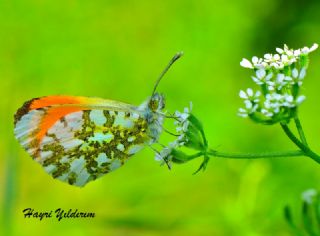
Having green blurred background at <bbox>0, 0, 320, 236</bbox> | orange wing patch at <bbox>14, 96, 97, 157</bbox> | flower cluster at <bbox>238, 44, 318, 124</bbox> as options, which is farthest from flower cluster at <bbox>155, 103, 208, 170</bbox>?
green blurred background at <bbox>0, 0, 320, 236</bbox>

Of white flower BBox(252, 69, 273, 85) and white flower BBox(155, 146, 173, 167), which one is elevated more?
white flower BBox(252, 69, 273, 85)

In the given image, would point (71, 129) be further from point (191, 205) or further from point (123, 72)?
point (123, 72)

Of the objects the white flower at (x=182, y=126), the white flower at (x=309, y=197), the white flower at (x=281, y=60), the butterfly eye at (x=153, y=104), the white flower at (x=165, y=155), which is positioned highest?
the white flower at (x=281, y=60)

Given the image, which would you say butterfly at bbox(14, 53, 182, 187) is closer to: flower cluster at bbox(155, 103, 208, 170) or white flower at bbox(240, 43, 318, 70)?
flower cluster at bbox(155, 103, 208, 170)

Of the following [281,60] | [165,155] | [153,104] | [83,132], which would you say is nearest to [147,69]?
[83,132]

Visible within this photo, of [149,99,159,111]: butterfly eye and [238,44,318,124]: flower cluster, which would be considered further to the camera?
[149,99,159,111]: butterfly eye

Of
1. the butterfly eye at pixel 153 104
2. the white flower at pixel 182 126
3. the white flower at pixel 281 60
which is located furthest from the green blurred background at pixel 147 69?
the white flower at pixel 281 60

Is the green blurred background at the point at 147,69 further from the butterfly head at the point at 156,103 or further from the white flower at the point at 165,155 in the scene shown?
the white flower at the point at 165,155
